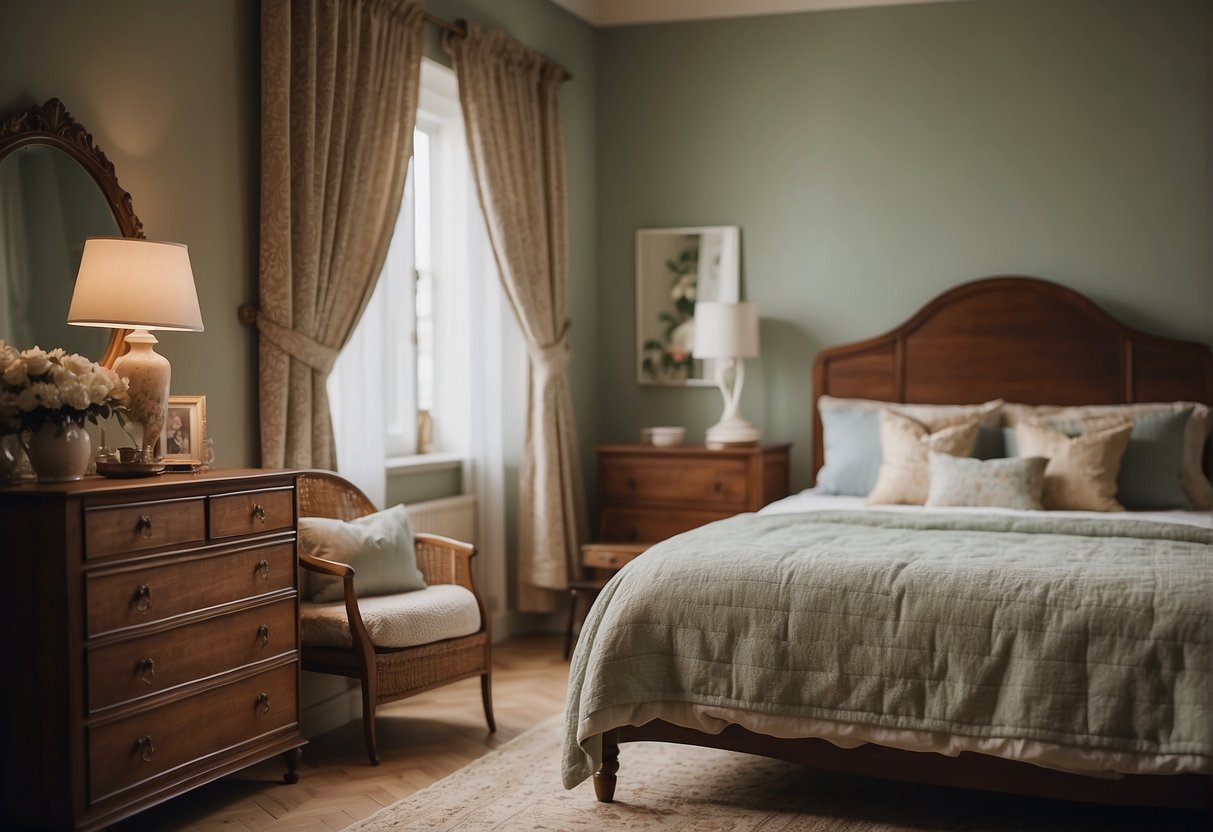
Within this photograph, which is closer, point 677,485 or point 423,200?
point 423,200

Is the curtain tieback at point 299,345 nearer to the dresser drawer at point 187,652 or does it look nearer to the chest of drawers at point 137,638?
the chest of drawers at point 137,638

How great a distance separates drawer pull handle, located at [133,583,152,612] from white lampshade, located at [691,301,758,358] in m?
3.04

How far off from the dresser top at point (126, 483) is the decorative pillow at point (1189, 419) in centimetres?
308

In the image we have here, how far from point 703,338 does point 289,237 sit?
221 centimetres

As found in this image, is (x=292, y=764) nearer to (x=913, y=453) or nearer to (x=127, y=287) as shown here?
(x=127, y=287)

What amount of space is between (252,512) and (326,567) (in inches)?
16.1

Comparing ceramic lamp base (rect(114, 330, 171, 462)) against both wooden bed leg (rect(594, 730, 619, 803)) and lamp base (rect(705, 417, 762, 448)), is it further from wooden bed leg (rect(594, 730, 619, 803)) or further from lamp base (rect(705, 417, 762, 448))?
lamp base (rect(705, 417, 762, 448))

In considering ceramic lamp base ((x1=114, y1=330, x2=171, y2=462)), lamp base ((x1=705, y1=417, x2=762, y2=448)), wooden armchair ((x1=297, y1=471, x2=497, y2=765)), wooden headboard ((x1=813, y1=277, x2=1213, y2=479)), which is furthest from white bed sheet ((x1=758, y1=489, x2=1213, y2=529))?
ceramic lamp base ((x1=114, y1=330, x2=171, y2=462))

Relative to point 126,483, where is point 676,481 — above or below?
below

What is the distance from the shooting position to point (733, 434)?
5.35 metres

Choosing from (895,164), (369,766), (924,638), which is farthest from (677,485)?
(924,638)

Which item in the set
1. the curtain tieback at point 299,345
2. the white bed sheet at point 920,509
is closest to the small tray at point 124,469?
the curtain tieback at point 299,345

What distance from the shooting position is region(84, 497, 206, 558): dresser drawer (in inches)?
104

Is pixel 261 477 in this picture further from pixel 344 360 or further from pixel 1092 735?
pixel 1092 735
